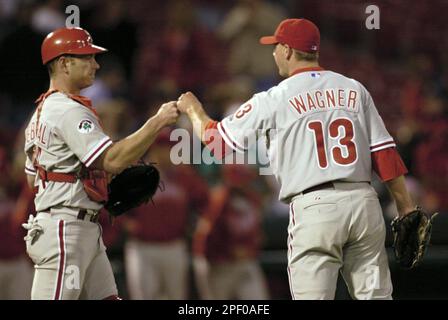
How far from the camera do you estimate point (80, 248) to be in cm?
611

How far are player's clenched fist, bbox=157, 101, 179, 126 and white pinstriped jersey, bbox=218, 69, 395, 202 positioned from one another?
310 millimetres

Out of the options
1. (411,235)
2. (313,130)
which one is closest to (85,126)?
(313,130)

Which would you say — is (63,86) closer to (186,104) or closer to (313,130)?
(186,104)

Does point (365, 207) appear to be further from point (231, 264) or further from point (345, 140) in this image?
point (231, 264)

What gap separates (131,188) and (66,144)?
569 millimetres

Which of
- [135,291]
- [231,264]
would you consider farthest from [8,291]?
[231,264]

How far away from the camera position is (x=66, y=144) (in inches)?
243

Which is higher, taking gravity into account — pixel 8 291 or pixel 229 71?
pixel 229 71

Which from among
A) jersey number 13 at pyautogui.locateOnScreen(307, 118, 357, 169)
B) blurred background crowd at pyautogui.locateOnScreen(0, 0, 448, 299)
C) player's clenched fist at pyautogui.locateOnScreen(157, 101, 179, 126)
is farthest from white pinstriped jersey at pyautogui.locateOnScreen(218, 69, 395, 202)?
blurred background crowd at pyautogui.locateOnScreen(0, 0, 448, 299)

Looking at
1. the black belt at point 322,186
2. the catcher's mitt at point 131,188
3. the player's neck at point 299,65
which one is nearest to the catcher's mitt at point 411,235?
the black belt at point 322,186

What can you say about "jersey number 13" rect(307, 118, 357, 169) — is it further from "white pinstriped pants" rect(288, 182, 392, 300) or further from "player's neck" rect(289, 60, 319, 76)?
"player's neck" rect(289, 60, 319, 76)

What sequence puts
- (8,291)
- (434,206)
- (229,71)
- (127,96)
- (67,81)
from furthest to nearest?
(229,71) → (127,96) → (434,206) → (8,291) → (67,81)
